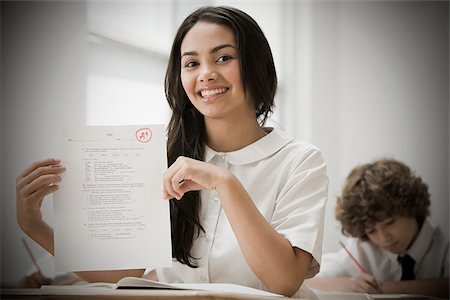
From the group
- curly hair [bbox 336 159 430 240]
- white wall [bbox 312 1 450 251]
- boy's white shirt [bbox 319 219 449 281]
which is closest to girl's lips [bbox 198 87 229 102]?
curly hair [bbox 336 159 430 240]

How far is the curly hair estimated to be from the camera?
2.58 m

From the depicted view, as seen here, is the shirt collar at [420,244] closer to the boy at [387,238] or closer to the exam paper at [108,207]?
the boy at [387,238]

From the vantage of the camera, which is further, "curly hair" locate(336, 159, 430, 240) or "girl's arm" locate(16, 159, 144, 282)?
"curly hair" locate(336, 159, 430, 240)

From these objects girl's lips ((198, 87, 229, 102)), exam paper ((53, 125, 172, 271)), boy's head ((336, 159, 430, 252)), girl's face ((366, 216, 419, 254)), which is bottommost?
girl's face ((366, 216, 419, 254))

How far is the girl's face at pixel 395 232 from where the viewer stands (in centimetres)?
257

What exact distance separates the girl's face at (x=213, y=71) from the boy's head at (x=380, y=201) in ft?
4.61

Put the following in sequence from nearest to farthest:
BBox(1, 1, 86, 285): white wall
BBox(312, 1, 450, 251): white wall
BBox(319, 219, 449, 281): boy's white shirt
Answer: BBox(1, 1, 86, 285): white wall
BBox(319, 219, 449, 281): boy's white shirt
BBox(312, 1, 450, 251): white wall

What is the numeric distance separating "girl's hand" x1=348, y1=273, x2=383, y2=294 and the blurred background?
64 cm

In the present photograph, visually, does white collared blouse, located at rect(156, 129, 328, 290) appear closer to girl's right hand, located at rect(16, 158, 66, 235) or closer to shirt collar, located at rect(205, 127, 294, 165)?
shirt collar, located at rect(205, 127, 294, 165)

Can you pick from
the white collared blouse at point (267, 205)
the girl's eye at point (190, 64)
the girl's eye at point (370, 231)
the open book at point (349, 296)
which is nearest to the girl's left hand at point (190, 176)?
the white collared blouse at point (267, 205)

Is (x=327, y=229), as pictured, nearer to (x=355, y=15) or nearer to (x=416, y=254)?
(x=416, y=254)

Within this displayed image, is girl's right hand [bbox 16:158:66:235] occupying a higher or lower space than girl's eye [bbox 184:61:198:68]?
lower

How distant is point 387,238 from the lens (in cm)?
257

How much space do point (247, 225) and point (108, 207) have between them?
30 centimetres
